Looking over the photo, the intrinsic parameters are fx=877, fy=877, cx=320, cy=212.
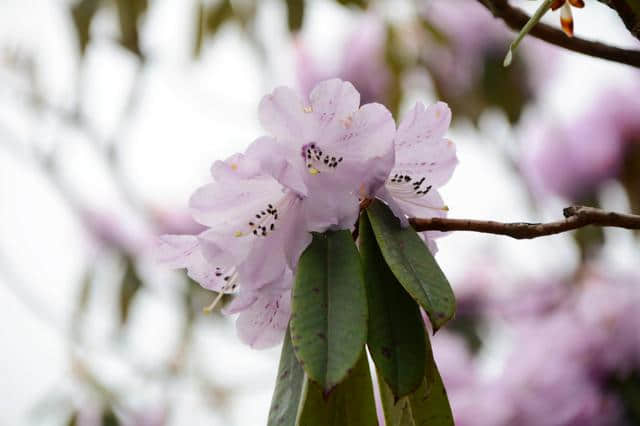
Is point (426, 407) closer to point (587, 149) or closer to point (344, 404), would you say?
point (344, 404)

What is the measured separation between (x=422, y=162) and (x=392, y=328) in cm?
9

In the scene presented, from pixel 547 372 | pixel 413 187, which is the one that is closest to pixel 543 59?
pixel 547 372

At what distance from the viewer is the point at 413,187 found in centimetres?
42

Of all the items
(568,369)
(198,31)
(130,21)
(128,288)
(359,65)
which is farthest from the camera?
(128,288)

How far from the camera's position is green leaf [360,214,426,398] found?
34cm

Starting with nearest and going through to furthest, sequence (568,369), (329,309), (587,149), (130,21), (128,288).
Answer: (329,309) → (568,369) → (130,21) → (587,149) → (128,288)

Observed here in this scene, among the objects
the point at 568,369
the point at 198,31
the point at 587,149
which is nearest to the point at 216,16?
the point at 198,31

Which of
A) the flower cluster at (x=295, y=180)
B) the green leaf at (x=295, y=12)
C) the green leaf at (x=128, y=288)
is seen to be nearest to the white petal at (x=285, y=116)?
the flower cluster at (x=295, y=180)

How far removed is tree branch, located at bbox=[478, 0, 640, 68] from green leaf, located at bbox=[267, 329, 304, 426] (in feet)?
0.67

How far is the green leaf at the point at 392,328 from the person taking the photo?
0.34 m

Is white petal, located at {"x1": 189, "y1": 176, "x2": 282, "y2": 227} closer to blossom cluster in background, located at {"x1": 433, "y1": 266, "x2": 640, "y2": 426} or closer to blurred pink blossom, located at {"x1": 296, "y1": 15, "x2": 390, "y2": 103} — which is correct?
blossom cluster in background, located at {"x1": 433, "y1": 266, "x2": 640, "y2": 426}

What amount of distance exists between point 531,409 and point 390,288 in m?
0.48

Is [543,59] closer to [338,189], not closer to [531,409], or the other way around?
[531,409]

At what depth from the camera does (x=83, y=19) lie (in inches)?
41.0
